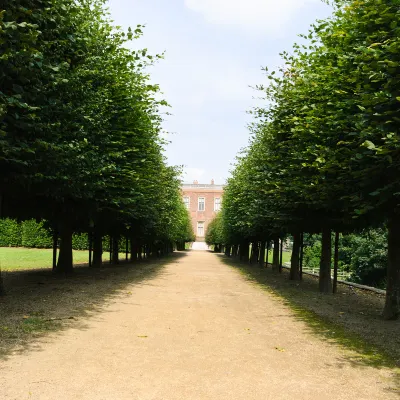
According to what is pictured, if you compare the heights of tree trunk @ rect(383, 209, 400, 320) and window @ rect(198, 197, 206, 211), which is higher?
window @ rect(198, 197, 206, 211)

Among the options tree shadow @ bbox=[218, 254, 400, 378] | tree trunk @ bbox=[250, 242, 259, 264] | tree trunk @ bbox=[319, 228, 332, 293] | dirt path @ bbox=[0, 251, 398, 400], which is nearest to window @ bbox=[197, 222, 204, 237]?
tree trunk @ bbox=[250, 242, 259, 264]

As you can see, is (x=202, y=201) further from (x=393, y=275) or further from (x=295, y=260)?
(x=393, y=275)

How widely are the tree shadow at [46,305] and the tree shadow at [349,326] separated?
4.69m

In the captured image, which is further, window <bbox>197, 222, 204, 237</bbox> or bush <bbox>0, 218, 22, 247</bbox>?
window <bbox>197, 222, 204, 237</bbox>

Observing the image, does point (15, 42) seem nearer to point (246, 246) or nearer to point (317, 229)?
point (317, 229)

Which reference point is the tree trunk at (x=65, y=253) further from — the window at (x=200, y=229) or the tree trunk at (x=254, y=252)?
the window at (x=200, y=229)

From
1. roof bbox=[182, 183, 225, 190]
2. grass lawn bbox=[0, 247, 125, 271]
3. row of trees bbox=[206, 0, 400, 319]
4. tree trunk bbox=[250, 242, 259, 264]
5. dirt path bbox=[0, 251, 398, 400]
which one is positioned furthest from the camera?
roof bbox=[182, 183, 225, 190]

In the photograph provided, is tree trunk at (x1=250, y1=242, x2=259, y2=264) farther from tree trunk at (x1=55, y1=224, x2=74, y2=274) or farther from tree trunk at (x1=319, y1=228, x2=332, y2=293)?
tree trunk at (x1=55, y1=224, x2=74, y2=274)

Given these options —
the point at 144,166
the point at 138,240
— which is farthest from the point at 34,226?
the point at 144,166

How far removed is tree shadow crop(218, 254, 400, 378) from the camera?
7.09 meters

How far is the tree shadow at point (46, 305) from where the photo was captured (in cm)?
747

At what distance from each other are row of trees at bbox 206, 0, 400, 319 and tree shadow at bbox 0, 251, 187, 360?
602 cm

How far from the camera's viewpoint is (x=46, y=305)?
10.9 m

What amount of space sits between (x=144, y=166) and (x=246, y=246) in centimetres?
2610
